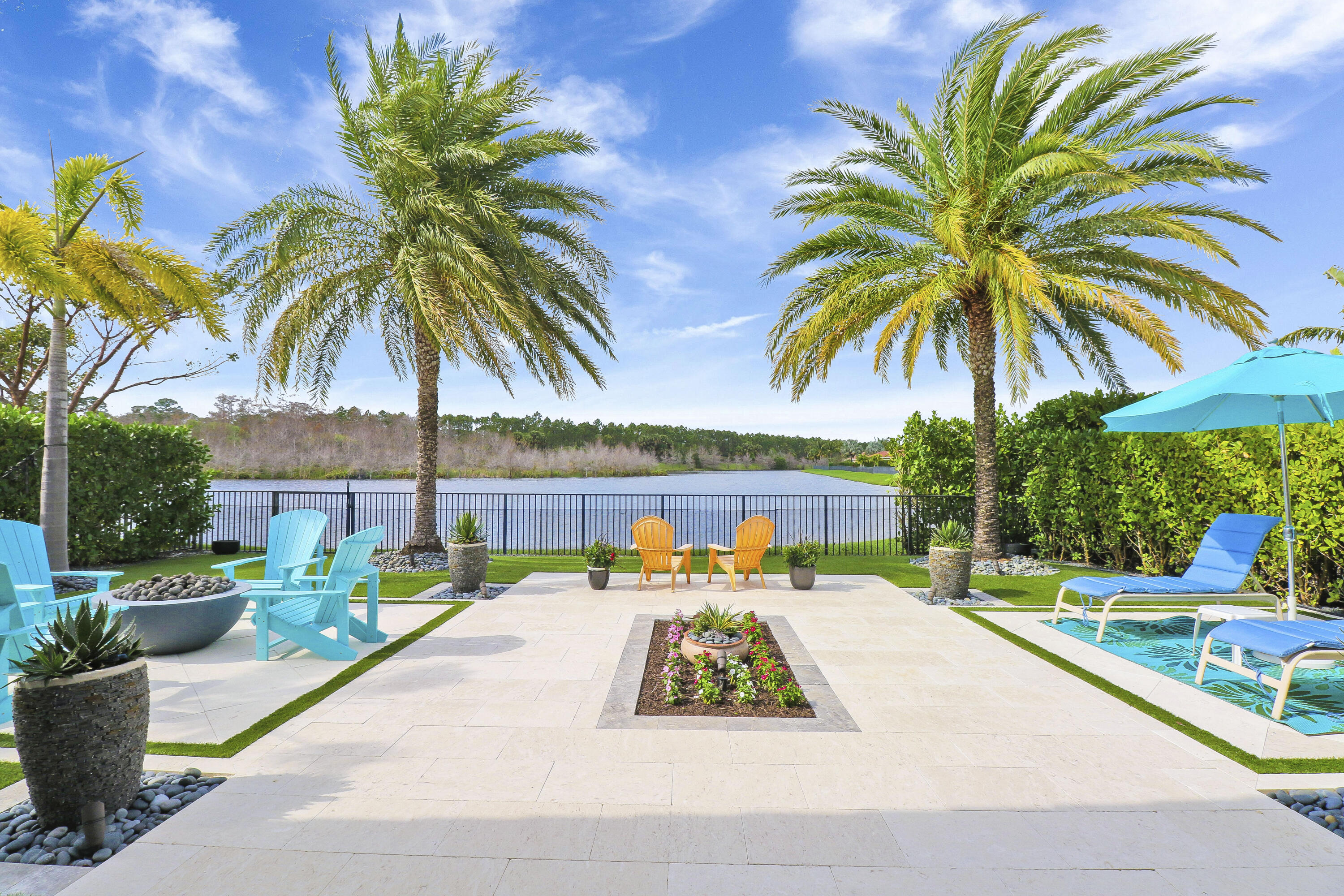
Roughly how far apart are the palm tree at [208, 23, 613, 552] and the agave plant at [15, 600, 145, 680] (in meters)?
Answer: 6.28

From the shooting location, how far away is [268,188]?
9.58 m

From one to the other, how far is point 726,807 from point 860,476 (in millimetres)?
20472

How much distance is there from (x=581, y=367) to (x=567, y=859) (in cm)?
965

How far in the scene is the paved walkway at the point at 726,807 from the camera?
225 cm

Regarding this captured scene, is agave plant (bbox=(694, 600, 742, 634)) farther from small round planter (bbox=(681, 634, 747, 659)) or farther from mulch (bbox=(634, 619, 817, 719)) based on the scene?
mulch (bbox=(634, 619, 817, 719))

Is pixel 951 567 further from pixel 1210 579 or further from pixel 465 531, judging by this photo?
pixel 465 531

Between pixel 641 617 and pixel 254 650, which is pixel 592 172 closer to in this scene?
pixel 641 617

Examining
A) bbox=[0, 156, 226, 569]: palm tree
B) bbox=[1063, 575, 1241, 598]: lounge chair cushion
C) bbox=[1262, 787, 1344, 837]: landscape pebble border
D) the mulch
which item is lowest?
bbox=[1262, 787, 1344, 837]: landscape pebble border

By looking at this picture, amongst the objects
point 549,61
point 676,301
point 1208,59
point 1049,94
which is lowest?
point 676,301

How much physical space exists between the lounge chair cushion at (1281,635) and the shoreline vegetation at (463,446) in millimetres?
13114

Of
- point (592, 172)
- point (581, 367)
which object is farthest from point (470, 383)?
point (592, 172)

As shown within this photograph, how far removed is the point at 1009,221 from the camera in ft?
30.0

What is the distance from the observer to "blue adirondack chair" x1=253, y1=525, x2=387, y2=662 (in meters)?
4.90

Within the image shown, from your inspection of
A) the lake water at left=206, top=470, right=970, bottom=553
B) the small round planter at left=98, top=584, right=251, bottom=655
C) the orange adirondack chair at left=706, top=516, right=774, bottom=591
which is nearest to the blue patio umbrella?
the orange adirondack chair at left=706, top=516, right=774, bottom=591
